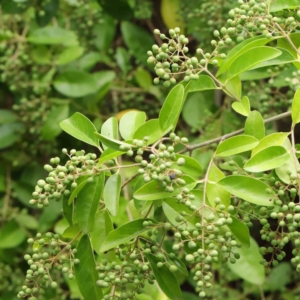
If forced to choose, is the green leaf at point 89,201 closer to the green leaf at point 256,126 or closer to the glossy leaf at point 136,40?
the green leaf at point 256,126

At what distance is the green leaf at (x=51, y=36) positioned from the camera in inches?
65.6

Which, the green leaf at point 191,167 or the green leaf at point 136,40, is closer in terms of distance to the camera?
the green leaf at point 191,167

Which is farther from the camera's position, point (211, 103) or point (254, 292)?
point (254, 292)

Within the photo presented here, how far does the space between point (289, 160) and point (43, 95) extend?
1095 mm

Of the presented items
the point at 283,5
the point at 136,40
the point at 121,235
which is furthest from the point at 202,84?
the point at 136,40

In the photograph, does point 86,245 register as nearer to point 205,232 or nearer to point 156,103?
point 205,232

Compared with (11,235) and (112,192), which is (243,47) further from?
(11,235)

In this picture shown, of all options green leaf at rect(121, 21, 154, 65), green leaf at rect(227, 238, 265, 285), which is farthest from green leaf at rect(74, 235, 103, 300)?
green leaf at rect(121, 21, 154, 65)

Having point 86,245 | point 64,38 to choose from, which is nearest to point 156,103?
point 64,38

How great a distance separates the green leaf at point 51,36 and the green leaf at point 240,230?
1059 mm

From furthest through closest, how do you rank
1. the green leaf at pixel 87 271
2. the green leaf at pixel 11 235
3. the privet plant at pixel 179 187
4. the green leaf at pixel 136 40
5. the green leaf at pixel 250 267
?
the green leaf at pixel 136 40
the green leaf at pixel 11 235
the green leaf at pixel 250 267
the green leaf at pixel 87 271
the privet plant at pixel 179 187

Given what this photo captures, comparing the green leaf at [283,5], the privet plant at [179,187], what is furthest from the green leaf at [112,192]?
the green leaf at [283,5]

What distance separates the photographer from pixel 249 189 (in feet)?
2.61

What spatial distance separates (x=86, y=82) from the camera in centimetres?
166
